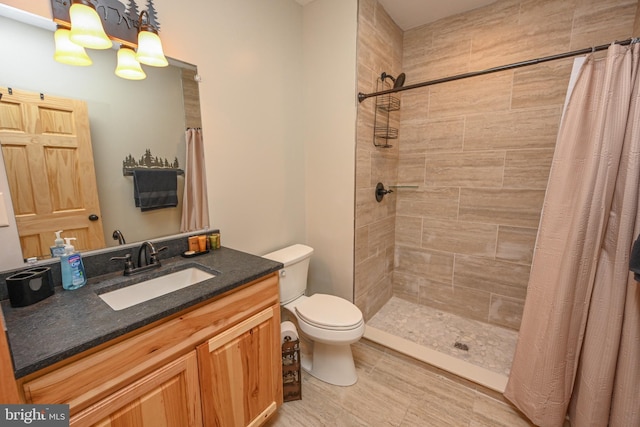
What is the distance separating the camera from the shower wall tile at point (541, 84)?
184 centimetres

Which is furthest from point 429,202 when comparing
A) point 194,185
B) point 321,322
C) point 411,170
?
point 194,185

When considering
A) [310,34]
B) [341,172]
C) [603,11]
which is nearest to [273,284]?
[341,172]

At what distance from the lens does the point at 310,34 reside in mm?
2055

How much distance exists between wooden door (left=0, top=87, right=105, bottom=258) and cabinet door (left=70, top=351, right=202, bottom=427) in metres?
0.69

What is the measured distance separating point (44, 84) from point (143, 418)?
130cm

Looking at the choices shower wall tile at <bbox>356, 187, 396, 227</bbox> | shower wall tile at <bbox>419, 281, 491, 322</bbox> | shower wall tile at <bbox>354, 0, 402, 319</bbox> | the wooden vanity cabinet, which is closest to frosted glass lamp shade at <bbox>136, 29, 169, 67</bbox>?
the wooden vanity cabinet

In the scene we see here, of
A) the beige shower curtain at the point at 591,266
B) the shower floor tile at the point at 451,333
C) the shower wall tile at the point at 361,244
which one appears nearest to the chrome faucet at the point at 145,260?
the shower wall tile at the point at 361,244

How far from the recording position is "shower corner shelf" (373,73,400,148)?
7.14 ft

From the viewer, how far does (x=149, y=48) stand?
47.6 inches

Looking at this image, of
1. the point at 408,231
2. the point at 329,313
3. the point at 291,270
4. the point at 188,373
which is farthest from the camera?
the point at 408,231

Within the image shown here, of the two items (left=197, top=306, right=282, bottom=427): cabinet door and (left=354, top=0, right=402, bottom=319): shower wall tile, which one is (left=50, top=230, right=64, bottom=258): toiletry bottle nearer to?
(left=197, top=306, right=282, bottom=427): cabinet door

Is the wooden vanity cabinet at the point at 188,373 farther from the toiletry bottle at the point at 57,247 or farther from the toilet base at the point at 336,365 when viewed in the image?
the toiletry bottle at the point at 57,247

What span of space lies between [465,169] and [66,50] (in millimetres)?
2546

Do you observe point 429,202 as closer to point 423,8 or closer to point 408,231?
point 408,231
